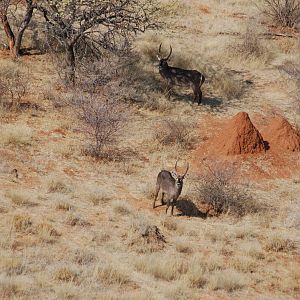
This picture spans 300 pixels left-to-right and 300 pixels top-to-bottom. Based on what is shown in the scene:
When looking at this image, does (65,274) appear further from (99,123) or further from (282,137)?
(282,137)

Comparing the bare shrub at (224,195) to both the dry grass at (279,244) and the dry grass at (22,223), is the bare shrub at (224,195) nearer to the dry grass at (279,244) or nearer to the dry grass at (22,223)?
the dry grass at (279,244)

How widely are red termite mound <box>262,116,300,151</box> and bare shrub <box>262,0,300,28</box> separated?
49.3ft

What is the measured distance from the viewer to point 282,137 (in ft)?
59.6

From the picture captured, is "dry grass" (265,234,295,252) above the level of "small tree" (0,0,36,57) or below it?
below

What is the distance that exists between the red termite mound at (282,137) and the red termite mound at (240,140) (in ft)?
2.17

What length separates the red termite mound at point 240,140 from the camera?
17.3 m

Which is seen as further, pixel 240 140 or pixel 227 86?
pixel 227 86

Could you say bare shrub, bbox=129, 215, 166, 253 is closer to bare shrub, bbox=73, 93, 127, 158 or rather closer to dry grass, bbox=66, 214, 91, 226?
dry grass, bbox=66, 214, 91, 226

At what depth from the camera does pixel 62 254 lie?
10.5 meters

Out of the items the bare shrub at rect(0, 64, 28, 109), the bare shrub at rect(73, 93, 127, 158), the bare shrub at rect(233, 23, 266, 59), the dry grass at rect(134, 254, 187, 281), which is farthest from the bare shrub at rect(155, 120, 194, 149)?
the bare shrub at rect(233, 23, 266, 59)

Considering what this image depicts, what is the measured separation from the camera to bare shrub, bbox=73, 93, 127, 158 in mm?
16375

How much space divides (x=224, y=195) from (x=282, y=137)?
493 centimetres

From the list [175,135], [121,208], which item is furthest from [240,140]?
[121,208]

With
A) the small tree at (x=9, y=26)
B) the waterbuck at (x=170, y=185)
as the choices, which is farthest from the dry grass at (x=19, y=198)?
the small tree at (x=9, y=26)
